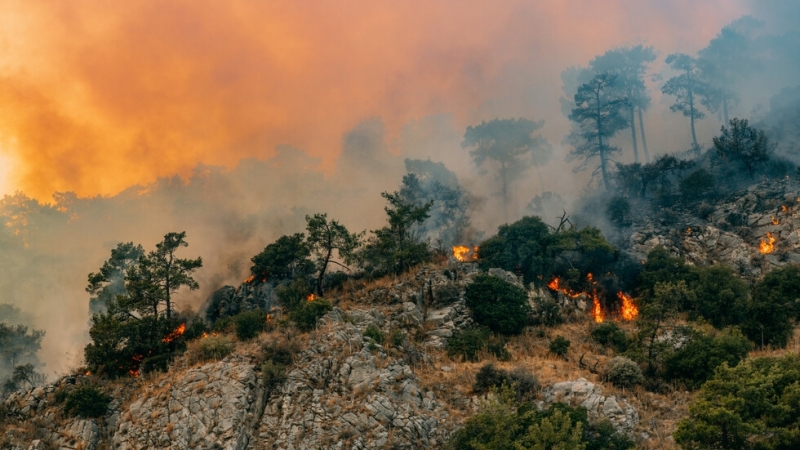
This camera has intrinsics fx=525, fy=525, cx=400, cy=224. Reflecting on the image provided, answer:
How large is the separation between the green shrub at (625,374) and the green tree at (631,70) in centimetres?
6056

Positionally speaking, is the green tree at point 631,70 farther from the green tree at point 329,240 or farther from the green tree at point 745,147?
the green tree at point 329,240

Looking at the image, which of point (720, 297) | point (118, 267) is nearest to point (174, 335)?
point (118, 267)

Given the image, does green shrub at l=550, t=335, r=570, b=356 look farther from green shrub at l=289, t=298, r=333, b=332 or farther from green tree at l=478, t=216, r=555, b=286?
green shrub at l=289, t=298, r=333, b=332

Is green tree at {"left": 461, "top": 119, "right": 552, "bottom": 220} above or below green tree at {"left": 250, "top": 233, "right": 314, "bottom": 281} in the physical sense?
above

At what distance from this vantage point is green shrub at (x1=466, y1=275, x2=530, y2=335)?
49.4 metres

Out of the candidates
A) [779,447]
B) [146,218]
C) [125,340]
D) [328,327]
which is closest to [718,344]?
[779,447]

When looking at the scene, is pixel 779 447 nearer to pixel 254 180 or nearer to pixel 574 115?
pixel 574 115

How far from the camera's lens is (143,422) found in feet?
119

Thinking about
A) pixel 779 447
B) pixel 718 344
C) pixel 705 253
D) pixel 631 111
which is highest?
pixel 631 111

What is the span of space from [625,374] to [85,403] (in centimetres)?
3979

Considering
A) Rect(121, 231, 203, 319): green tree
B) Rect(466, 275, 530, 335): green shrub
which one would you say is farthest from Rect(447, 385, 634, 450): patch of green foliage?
Rect(121, 231, 203, 319): green tree

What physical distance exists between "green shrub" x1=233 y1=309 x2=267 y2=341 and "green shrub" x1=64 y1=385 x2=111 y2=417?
1099 cm

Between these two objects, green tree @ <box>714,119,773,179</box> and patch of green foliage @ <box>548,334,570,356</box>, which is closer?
patch of green foliage @ <box>548,334,570,356</box>

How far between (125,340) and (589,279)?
48.5 m
